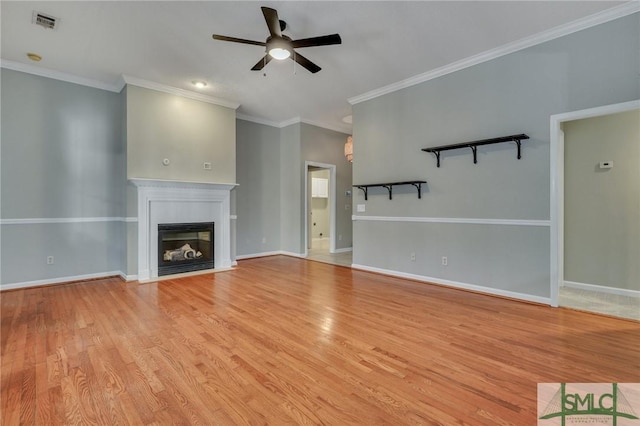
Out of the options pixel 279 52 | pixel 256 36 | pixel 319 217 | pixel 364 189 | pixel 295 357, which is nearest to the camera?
pixel 295 357

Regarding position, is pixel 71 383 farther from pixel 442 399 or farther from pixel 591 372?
pixel 591 372

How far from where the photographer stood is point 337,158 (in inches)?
284

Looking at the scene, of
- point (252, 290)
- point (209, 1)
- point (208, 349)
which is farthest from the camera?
point (252, 290)

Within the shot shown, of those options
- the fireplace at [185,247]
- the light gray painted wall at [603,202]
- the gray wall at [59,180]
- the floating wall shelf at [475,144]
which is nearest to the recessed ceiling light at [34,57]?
the gray wall at [59,180]

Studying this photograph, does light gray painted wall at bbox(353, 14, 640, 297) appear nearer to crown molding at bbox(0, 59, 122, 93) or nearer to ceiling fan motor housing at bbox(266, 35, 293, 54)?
ceiling fan motor housing at bbox(266, 35, 293, 54)

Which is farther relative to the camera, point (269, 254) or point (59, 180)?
point (269, 254)

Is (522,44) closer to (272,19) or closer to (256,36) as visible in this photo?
(272,19)

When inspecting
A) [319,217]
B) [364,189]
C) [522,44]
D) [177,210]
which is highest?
[522,44]

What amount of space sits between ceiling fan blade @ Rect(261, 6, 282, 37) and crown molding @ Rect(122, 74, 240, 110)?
2767 mm

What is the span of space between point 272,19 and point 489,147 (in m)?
2.93

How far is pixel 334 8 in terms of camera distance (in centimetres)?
287

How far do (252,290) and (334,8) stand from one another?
3405mm

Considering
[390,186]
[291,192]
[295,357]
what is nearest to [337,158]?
[291,192]

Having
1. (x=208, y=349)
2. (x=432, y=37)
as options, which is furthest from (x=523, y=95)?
(x=208, y=349)
